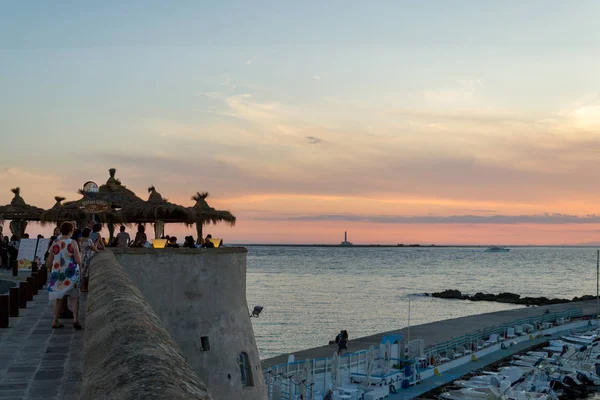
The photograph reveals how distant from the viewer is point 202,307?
16172 mm

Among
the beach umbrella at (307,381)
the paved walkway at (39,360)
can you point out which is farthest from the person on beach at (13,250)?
the paved walkway at (39,360)

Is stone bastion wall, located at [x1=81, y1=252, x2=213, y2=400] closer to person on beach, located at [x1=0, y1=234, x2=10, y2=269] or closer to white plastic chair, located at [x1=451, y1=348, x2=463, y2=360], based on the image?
person on beach, located at [x1=0, y1=234, x2=10, y2=269]

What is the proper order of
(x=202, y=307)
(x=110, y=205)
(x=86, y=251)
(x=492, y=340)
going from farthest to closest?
1. (x=492, y=340)
2. (x=110, y=205)
3. (x=202, y=307)
4. (x=86, y=251)

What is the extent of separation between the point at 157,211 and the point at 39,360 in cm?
1404

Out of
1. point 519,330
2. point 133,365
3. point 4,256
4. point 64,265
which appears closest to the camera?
point 133,365

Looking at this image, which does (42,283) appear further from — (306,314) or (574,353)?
(306,314)

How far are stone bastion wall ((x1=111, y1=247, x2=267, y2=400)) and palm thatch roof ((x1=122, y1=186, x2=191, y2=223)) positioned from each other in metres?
6.06

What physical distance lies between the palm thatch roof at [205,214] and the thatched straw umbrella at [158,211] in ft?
0.83

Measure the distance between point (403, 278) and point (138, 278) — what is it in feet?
423

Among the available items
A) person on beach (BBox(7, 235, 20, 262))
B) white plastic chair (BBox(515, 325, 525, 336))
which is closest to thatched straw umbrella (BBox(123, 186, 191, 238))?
person on beach (BBox(7, 235, 20, 262))

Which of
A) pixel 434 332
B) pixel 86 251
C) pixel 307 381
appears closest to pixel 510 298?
pixel 434 332

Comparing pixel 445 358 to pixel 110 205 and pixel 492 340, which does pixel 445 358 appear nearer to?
pixel 492 340

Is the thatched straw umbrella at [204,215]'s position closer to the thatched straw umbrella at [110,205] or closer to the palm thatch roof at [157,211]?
the palm thatch roof at [157,211]

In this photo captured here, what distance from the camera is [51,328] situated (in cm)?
1141
